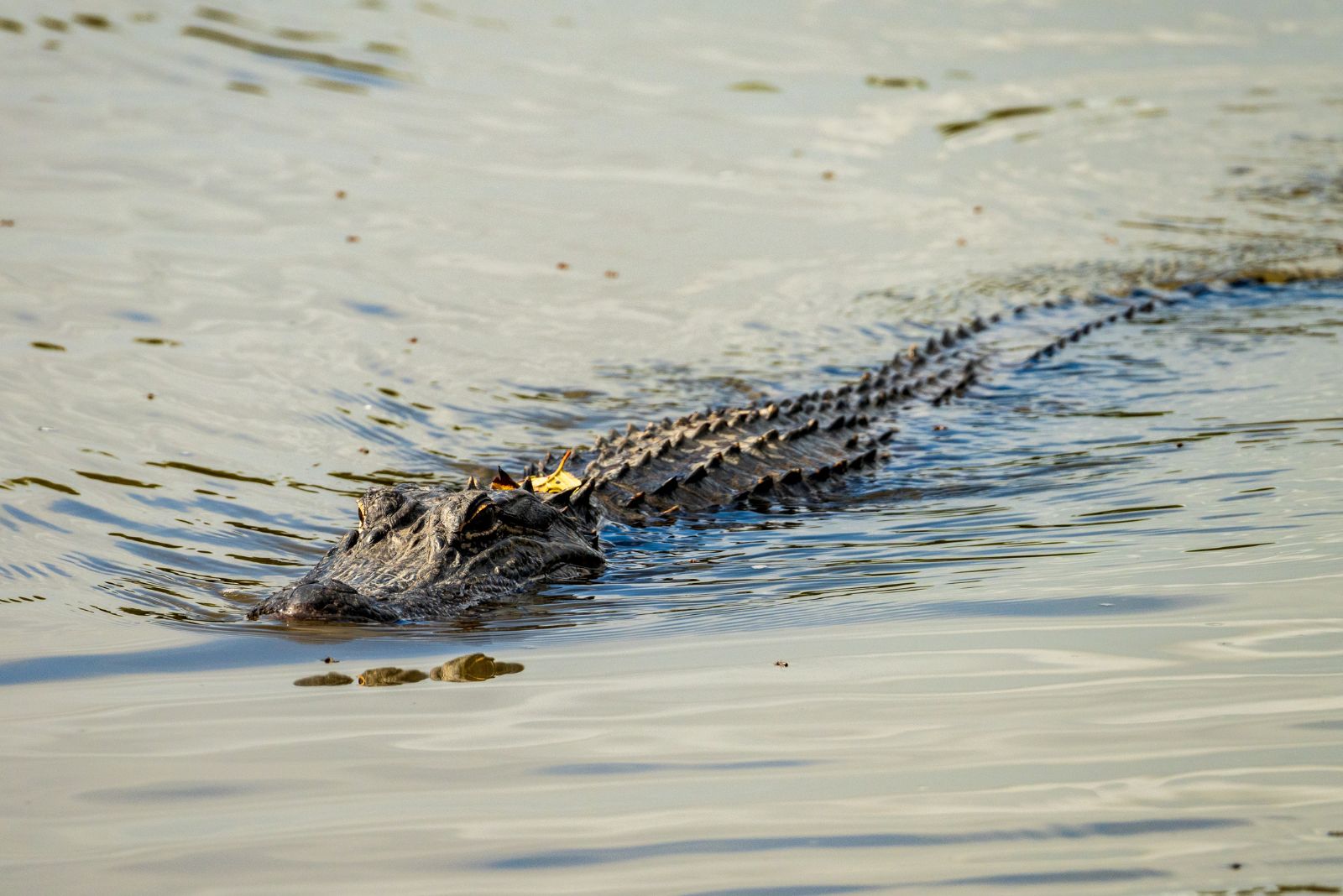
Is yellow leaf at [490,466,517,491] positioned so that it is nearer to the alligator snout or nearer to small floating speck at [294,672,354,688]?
the alligator snout

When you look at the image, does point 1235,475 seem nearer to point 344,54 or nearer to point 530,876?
point 530,876

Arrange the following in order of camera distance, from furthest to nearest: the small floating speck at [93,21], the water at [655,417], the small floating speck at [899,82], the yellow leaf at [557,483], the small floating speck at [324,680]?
the small floating speck at [899,82] → the small floating speck at [93,21] → the yellow leaf at [557,483] → the small floating speck at [324,680] → the water at [655,417]

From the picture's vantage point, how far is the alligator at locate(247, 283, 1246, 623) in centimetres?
518

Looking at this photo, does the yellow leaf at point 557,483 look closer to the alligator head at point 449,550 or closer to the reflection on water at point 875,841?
the alligator head at point 449,550

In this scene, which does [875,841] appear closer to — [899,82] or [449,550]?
[449,550]

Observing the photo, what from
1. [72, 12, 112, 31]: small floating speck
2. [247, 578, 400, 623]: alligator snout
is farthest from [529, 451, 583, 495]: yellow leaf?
[72, 12, 112, 31]: small floating speck

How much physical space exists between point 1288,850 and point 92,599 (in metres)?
4.07

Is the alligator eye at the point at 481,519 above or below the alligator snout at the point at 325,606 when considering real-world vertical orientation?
above

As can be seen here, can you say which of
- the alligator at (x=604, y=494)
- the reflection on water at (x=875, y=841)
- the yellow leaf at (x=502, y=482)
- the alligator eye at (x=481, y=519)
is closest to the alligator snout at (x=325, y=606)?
the alligator at (x=604, y=494)

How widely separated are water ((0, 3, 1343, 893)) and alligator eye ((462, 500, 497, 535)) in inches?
20.1

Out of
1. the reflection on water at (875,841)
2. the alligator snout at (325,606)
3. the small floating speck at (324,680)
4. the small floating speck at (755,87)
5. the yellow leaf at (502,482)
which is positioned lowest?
the reflection on water at (875,841)

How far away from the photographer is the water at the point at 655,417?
3119 mm

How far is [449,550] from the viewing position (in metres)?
5.46

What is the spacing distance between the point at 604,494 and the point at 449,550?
134 centimetres
